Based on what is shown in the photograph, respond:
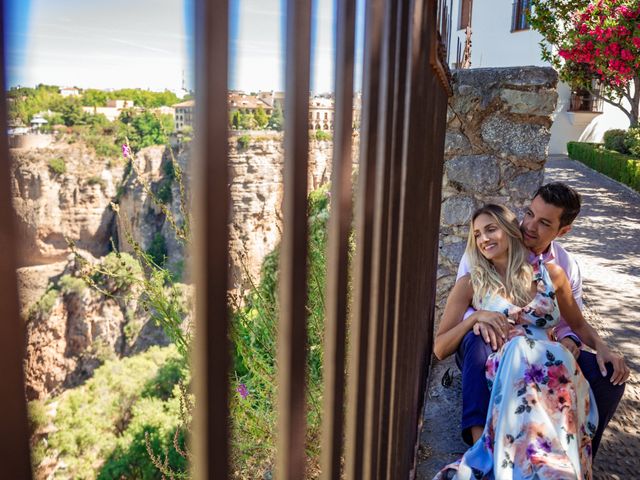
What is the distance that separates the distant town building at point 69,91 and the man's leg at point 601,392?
8.12 feet

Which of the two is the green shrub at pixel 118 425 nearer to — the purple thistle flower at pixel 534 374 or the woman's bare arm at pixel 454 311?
the woman's bare arm at pixel 454 311

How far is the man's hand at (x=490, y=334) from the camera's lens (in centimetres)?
249

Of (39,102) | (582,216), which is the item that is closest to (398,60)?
(39,102)

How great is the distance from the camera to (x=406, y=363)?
1.51 meters

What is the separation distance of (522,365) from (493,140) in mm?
1935

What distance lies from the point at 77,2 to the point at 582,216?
10.2m

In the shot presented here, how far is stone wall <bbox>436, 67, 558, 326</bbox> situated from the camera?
3723 mm

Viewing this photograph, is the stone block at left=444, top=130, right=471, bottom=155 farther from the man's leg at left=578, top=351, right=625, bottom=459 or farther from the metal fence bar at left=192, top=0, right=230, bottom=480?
the metal fence bar at left=192, top=0, right=230, bottom=480

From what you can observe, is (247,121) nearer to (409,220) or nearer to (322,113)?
(322,113)

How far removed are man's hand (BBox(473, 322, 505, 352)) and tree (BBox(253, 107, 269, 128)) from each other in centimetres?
198

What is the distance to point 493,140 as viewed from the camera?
3854mm

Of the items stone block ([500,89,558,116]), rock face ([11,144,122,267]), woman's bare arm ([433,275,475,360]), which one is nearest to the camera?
rock face ([11,144,122,267])

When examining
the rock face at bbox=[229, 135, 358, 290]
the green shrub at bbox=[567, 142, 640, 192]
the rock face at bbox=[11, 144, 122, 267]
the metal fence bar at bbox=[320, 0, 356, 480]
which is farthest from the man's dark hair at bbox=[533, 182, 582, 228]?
the green shrub at bbox=[567, 142, 640, 192]

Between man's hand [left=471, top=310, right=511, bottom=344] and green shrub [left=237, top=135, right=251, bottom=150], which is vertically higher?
green shrub [left=237, top=135, right=251, bottom=150]
